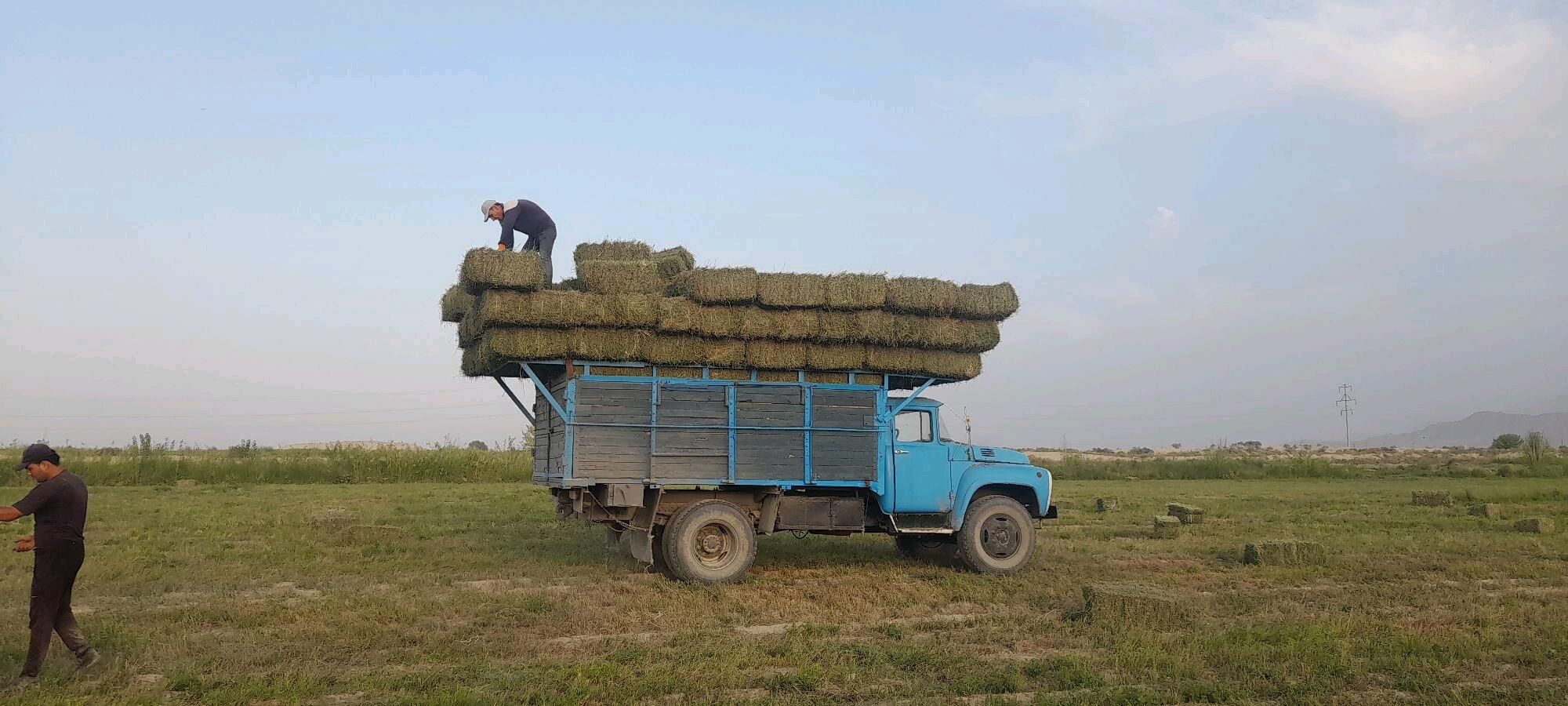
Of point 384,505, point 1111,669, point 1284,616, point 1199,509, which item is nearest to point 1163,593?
point 1284,616

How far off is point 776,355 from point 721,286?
3.92ft

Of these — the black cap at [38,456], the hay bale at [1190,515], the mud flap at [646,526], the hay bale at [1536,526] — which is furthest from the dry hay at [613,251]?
the hay bale at [1536,526]

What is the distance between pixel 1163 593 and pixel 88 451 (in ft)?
176

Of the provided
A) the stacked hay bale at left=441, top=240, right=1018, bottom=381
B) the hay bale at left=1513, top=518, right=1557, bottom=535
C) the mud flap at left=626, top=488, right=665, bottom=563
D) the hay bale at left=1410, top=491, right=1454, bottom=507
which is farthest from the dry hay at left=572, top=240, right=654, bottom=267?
the hay bale at left=1410, top=491, right=1454, bottom=507

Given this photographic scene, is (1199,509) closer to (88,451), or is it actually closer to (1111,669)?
(1111,669)

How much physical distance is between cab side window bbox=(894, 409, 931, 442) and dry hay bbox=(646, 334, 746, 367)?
2536 mm

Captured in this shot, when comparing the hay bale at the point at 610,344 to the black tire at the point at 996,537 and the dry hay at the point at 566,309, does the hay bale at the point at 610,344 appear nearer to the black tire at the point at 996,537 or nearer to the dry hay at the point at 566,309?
the dry hay at the point at 566,309

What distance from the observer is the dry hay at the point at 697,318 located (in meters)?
13.6

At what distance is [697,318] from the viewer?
541 inches

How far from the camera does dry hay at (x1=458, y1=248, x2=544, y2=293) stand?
13.0 metres

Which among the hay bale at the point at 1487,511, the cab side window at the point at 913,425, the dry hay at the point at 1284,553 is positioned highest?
the cab side window at the point at 913,425

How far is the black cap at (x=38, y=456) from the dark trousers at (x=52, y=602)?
0.67 metres

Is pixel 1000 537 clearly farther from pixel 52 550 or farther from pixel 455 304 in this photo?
pixel 52 550

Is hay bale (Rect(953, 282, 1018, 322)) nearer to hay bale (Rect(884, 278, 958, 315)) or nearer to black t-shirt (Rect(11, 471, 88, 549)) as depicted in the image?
hay bale (Rect(884, 278, 958, 315))
